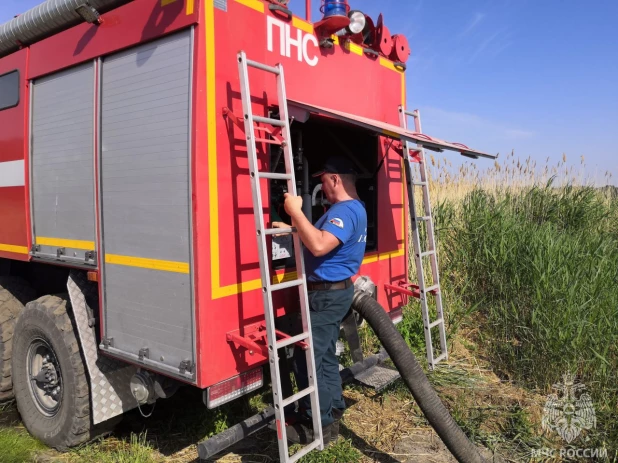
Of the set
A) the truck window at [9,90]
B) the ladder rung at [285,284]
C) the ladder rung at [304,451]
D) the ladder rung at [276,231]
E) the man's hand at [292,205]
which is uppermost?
the truck window at [9,90]

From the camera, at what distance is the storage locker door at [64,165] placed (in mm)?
3125

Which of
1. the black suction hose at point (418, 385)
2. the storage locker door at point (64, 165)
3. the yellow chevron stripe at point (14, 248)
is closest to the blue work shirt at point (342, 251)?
the black suction hose at point (418, 385)

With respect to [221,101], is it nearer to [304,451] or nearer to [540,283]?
[304,451]

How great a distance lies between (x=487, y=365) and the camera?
193 inches

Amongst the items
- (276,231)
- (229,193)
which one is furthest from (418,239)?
(229,193)

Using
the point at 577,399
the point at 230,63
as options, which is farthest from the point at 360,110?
the point at 577,399

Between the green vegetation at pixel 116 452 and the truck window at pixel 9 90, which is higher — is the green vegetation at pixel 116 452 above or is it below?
below

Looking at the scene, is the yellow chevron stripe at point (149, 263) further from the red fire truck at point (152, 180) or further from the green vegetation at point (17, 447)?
the green vegetation at point (17, 447)

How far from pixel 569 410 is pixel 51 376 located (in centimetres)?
411

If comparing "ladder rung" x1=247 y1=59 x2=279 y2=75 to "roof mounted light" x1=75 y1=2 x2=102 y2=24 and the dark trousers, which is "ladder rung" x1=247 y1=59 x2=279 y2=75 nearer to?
"roof mounted light" x1=75 y1=2 x2=102 y2=24

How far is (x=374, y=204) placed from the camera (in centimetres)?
418

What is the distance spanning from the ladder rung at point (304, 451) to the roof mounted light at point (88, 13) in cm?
290

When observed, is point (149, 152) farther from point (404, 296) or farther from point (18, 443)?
point (404, 296)

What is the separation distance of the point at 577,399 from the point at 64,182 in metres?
4.40
